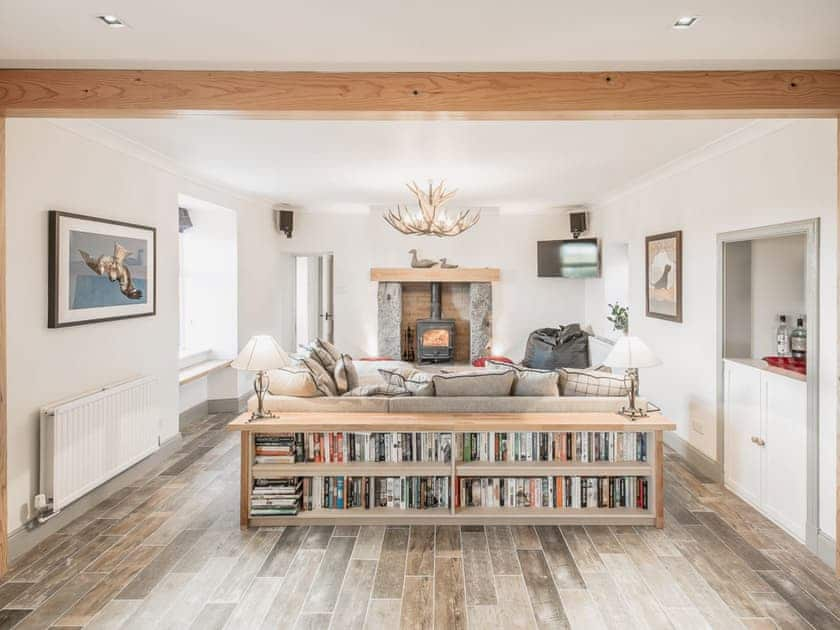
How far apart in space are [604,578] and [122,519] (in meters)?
2.90

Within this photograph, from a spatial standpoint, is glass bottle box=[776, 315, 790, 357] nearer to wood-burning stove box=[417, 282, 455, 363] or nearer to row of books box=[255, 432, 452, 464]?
row of books box=[255, 432, 452, 464]

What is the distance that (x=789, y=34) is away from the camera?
7.23ft

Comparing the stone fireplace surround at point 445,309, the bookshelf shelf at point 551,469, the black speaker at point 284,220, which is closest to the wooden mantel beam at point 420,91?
the bookshelf shelf at point 551,469

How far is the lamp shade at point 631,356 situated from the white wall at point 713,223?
0.88 m

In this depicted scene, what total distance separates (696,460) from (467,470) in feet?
7.13

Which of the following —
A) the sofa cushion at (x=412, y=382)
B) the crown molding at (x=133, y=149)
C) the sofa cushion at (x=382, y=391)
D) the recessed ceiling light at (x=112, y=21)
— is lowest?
the sofa cushion at (x=382, y=391)

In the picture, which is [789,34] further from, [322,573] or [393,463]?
[322,573]

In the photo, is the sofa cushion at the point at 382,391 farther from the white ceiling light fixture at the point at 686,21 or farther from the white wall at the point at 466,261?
the white wall at the point at 466,261

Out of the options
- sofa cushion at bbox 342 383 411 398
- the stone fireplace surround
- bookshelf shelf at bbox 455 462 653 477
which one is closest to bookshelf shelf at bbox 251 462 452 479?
bookshelf shelf at bbox 455 462 653 477

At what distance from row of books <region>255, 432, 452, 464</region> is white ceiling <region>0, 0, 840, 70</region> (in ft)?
6.89

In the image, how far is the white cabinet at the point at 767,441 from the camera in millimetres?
3207

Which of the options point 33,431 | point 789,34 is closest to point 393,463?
point 33,431

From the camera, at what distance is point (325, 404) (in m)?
3.53

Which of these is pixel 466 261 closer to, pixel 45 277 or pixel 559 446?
pixel 559 446
